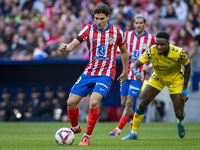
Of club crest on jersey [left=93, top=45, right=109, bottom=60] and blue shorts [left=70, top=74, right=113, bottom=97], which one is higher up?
club crest on jersey [left=93, top=45, right=109, bottom=60]

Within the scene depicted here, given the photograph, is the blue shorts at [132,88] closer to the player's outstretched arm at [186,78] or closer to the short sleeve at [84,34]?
the player's outstretched arm at [186,78]

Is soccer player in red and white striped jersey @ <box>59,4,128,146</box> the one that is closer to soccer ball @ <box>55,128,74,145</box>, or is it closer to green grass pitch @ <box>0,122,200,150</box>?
soccer ball @ <box>55,128,74,145</box>

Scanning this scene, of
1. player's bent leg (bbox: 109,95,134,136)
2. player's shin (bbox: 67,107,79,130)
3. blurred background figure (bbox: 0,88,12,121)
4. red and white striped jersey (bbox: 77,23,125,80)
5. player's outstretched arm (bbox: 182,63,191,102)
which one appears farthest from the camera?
blurred background figure (bbox: 0,88,12,121)

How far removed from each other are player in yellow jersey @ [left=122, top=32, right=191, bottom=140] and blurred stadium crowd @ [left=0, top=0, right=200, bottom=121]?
25.2 ft

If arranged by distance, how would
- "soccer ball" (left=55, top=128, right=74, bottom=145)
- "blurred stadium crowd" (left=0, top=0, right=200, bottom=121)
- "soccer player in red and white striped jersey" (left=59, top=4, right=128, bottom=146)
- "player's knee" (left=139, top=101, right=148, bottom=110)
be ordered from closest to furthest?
1. "soccer ball" (left=55, top=128, right=74, bottom=145)
2. "soccer player in red and white striped jersey" (left=59, top=4, right=128, bottom=146)
3. "player's knee" (left=139, top=101, right=148, bottom=110)
4. "blurred stadium crowd" (left=0, top=0, right=200, bottom=121)

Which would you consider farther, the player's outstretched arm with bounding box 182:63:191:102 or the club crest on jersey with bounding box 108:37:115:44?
the player's outstretched arm with bounding box 182:63:191:102

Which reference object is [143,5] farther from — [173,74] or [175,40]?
[173,74]

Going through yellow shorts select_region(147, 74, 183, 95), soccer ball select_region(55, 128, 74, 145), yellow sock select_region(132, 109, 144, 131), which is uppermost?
yellow shorts select_region(147, 74, 183, 95)

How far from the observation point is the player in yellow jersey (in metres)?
8.09

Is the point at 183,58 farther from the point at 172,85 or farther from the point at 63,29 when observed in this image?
the point at 63,29

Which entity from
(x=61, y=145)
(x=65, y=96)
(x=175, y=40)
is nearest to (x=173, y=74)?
(x=61, y=145)

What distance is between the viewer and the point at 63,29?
18.2 metres

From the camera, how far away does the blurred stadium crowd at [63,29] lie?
16.9m

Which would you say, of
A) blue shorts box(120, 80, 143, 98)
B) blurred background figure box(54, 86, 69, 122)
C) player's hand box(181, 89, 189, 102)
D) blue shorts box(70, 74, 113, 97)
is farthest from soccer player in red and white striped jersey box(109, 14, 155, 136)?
blurred background figure box(54, 86, 69, 122)
